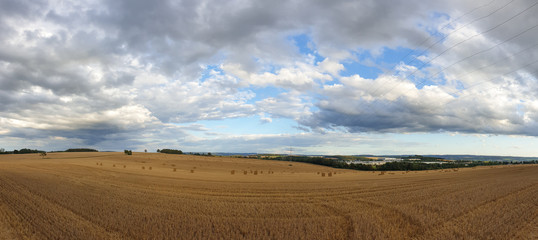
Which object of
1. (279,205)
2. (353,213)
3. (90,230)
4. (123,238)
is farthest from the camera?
(279,205)

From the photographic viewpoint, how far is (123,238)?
22.5 ft

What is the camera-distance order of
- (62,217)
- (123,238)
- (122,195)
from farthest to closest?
(122,195) → (62,217) → (123,238)

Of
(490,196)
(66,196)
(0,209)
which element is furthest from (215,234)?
(490,196)

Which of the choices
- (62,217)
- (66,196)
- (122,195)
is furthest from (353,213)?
(66,196)

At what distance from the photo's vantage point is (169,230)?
7559 mm

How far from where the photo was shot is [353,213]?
9.59 metres

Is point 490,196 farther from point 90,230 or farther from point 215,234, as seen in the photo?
point 90,230

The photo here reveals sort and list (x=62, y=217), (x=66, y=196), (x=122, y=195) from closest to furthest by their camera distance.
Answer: (x=62, y=217) → (x=66, y=196) → (x=122, y=195)

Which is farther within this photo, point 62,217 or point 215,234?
point 62,217

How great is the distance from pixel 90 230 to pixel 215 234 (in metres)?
3.26

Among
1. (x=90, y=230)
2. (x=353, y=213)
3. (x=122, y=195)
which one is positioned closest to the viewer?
(x=90, y=230)

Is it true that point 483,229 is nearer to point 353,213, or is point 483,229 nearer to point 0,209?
point 353,213

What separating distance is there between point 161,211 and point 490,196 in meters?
13.7

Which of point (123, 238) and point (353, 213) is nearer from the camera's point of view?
point (123, 238)
